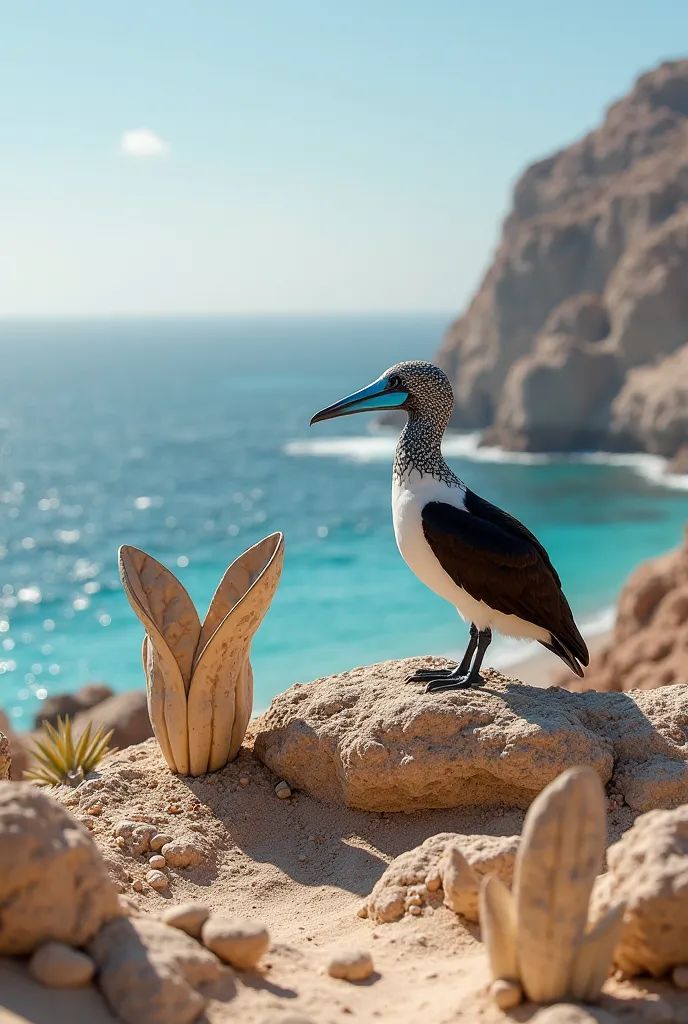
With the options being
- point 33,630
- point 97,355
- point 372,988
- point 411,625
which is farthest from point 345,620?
point 97,355

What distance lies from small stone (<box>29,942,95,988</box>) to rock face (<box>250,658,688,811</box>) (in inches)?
97.7

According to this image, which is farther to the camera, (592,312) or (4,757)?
(592,312)

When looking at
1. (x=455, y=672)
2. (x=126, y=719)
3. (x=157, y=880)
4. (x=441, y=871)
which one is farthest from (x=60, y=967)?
(x=126, y=719)

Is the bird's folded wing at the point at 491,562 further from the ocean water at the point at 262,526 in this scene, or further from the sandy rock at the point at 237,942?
the ocean water at the point at 262,526

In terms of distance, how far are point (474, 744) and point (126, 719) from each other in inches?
357

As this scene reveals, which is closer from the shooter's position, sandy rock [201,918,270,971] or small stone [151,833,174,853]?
sandy rock [201,918,270,971]

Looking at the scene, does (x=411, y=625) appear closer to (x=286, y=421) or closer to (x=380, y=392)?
(x=380, y=392)

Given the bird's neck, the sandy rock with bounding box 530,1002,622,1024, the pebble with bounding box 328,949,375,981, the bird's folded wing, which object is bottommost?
the pebble with bounding box 328,949,375,981

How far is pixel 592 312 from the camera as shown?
48.7 meters

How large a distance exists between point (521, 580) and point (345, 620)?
2065cm

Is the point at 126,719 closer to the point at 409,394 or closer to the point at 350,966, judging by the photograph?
the point at 409,394

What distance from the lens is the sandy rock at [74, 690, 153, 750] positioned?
13.2 meters

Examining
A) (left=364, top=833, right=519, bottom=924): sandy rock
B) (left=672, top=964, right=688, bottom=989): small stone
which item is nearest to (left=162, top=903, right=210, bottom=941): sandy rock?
(left=364, top=833, right=519, bottom=924): sandy rock

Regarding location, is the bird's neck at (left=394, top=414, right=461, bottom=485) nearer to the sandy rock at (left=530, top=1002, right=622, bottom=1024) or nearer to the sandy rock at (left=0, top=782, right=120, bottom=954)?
the sandy rock at (left=0, top=782, right=120, bottom=954)
